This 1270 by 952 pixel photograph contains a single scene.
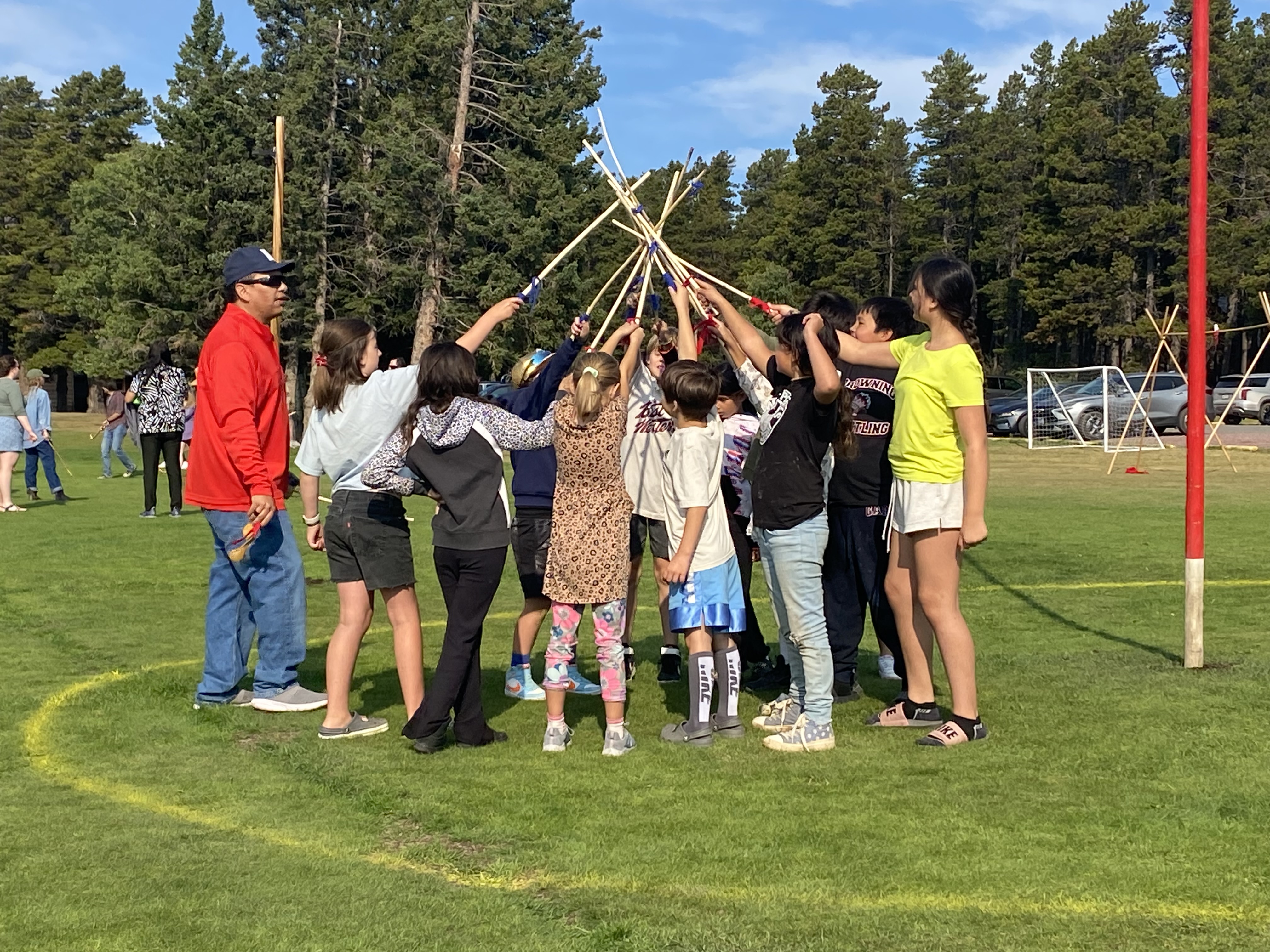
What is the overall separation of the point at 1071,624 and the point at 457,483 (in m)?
5.00

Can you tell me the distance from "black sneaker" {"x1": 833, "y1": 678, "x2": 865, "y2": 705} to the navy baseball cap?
3.55m

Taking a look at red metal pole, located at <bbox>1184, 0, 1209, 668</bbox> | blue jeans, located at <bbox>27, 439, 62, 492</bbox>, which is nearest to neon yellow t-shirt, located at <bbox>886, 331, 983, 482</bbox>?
red metal pole, located at <bbox>1184, 0, 1209, 668</bbox>

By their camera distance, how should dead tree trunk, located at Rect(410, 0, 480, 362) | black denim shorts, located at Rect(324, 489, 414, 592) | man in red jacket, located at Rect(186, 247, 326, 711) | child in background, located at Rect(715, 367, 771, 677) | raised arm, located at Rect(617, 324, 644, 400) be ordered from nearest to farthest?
black denim shorts, located at Rect(324, 489, 414, 592), raised arm, located at Rect(617, 324, 644, 400), man in red jacket, located at Rect(186, 247, 326, 711), child in background, located at Rect(715, 367, 771, 677), dead tree trunk, located at Rect(410, 0, 480, 362)

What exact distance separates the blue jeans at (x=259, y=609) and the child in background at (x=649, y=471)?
1.75m

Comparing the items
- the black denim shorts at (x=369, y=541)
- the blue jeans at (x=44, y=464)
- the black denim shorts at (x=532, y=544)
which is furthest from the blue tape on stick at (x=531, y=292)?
the blue jeans at (x=44, y=464)

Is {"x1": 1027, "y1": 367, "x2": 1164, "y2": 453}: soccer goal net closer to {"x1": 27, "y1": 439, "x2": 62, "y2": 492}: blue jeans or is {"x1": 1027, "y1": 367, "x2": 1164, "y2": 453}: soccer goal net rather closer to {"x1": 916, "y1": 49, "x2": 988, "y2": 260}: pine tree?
{"x1": 27, "y1": 439, "x2": 62, "y2": 492}: blue jeans

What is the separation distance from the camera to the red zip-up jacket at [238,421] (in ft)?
20.8

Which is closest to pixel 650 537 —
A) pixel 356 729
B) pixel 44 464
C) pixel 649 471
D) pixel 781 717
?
pixel 649 471

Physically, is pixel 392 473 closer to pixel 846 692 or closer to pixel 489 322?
pixel 489 322

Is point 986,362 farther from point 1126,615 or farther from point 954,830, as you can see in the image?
point 954,830

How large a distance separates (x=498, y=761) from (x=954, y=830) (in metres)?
2.01

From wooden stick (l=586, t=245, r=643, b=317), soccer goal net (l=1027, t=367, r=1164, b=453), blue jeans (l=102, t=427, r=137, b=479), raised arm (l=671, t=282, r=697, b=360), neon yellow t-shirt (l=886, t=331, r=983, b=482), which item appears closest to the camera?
neon yellow t-shirt (l=886, t=331, r=983, b=482)

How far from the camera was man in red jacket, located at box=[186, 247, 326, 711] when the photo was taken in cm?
653

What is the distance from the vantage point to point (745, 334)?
20.4 ft
